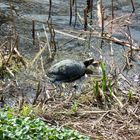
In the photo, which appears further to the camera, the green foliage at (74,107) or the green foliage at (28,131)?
the green foliage at (74,107)

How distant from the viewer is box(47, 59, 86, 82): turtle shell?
14.9 feet

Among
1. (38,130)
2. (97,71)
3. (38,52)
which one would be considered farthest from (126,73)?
(38,130)

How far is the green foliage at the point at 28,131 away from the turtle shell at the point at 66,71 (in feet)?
4.34

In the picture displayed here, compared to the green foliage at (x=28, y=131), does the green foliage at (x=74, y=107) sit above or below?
below

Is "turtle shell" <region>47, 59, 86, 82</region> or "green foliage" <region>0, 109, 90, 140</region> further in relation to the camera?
"turtle shell" <region>47, 59, 86, 82</region>

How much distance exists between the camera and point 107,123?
3.79 meters

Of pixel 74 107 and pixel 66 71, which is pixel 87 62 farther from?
pixel 74 107

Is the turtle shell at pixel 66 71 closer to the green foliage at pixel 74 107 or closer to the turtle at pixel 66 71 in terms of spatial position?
the turtle at pixel 66 71

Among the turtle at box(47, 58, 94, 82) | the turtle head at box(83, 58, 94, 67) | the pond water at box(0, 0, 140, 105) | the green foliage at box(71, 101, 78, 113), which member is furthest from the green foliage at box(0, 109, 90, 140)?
the turtle head at box(83, 58, 94, 67)

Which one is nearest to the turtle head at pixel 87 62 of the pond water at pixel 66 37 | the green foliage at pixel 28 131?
the pond water at pixel 66 37

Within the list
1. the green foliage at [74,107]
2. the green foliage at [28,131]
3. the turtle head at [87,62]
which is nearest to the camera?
the green foliage at [28,131]

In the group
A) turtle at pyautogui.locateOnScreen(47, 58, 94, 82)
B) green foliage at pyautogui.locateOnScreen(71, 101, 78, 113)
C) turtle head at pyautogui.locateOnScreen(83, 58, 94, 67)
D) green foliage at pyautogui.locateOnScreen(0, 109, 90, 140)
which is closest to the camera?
green foliage at pyautogui.locateOnScreen(0, 109, 90, 140)

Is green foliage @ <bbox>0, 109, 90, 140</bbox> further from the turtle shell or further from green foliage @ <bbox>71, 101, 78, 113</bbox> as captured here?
the turtle shell

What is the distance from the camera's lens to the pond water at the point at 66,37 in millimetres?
4602
